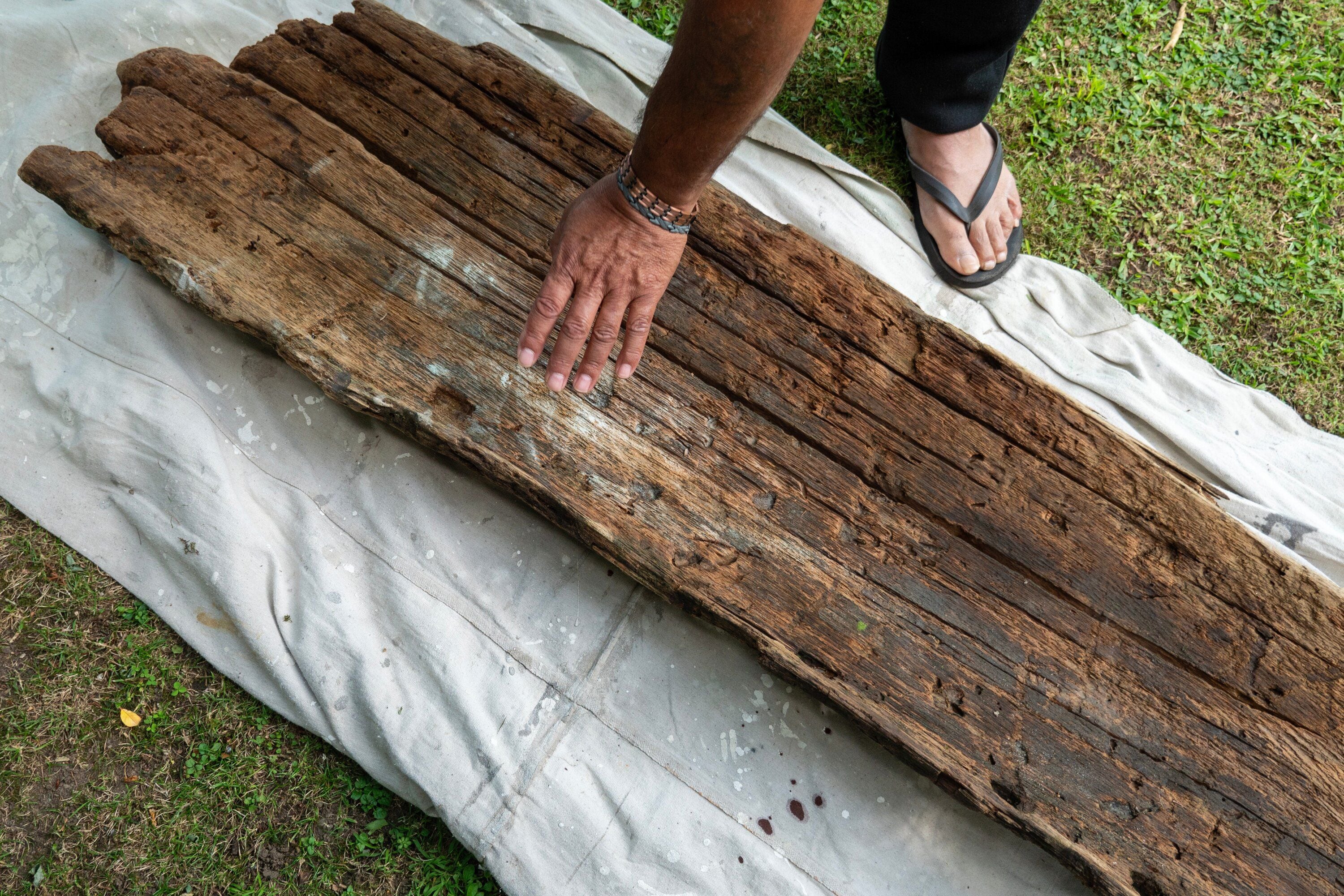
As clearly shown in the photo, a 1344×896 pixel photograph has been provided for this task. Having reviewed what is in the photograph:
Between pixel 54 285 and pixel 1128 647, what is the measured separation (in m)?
2.92

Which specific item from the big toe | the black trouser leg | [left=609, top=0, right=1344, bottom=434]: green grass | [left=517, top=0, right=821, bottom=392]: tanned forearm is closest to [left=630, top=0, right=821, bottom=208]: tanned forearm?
[left=517, top=0, right=821, bottom=392]: tanned forearm

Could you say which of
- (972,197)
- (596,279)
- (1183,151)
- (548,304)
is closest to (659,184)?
(596,279)

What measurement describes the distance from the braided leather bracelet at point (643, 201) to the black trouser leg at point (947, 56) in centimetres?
128

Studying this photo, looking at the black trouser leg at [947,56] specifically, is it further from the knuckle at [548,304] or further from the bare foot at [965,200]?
the knuckle at [548,304]

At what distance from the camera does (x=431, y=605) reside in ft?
7.16

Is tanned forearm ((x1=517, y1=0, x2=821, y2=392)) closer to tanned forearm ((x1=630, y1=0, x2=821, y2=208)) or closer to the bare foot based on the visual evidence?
tanned forearm ((x1=630, y1=0, x2=821, y2=208))

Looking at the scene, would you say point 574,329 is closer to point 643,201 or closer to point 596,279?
point 596,279

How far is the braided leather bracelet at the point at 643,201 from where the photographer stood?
1.76 metres

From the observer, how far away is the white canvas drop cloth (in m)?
2.06

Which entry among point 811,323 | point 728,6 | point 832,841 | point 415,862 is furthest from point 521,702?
point 728,6

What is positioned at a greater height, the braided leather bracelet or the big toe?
the braided leather bracelet

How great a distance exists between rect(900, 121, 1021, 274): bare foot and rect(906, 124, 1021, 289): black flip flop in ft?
0.04

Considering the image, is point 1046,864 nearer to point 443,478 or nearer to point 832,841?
point 832,841

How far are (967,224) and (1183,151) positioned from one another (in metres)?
1.09
